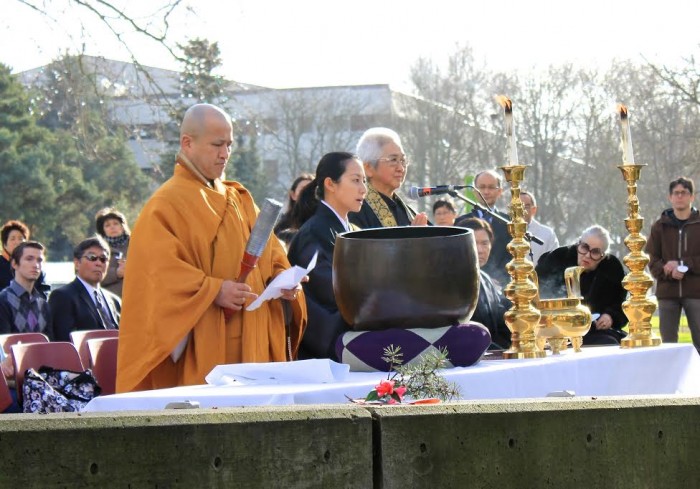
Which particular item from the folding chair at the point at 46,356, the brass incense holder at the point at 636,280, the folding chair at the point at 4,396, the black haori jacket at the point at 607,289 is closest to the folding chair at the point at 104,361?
the folding chair at the point at 46,356

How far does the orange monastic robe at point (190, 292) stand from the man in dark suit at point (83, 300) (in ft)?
10.7

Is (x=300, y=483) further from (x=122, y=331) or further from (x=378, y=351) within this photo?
(x=122, y=331)

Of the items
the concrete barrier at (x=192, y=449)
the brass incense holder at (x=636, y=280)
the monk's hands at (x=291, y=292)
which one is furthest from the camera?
the brass incense holder at (x=636, y=280)

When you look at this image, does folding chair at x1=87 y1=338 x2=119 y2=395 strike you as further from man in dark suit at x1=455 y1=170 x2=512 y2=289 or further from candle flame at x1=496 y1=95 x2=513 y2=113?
candle flame at x1=496 y1=95 x2=513 y2=113

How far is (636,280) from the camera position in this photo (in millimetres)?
6031

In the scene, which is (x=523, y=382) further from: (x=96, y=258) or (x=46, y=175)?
(x=46, y=175)

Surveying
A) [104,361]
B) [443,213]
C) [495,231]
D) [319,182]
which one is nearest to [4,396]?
[104,361]

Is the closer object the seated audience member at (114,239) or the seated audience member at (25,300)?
the seated audience member at (25,300)

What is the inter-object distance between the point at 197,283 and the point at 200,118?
79 cm

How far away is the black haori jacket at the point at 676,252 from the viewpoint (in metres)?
12.3

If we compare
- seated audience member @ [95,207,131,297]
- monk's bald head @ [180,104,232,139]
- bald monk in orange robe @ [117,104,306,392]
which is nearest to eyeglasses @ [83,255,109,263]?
seated audience member @ [95,207,131,297]

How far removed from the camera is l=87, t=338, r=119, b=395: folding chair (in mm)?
7141

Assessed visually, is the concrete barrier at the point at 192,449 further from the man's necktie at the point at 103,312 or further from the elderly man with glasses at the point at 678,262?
the elderly man with glasses at the point at 678,262

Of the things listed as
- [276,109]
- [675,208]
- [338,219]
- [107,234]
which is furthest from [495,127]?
[338,219]
